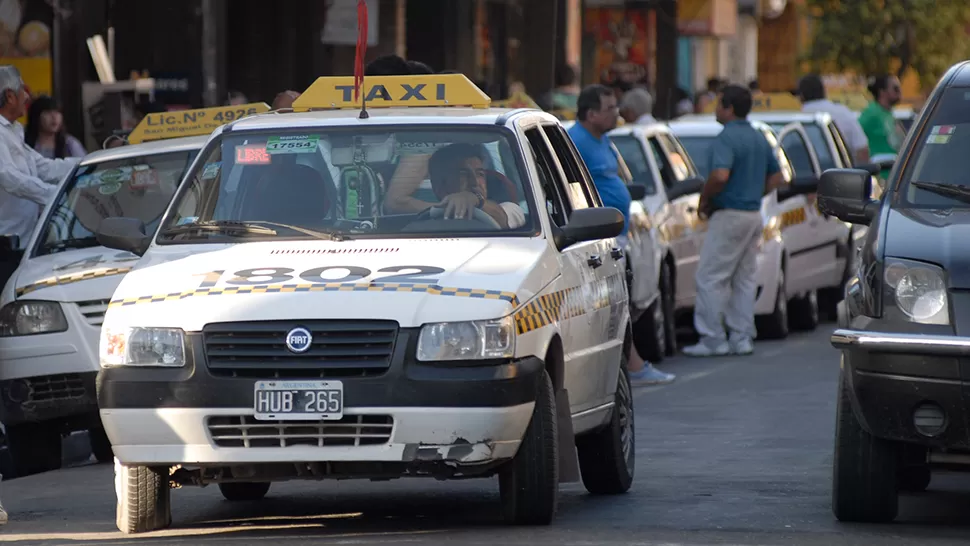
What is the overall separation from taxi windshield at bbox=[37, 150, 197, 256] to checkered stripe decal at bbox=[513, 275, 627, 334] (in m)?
3.47

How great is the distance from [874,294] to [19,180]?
670 centimetres

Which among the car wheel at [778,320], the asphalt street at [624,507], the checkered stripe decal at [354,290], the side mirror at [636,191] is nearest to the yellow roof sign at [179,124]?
the asphalt street at [624,507]

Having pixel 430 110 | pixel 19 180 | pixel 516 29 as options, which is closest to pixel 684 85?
pixel 516 29

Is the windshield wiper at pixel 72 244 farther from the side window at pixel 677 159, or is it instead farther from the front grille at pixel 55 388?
the side window at pixel 677 159

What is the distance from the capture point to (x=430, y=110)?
926 cm

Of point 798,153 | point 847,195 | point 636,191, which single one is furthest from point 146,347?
point 798,153

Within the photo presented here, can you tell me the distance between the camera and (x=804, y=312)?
64.9 ft

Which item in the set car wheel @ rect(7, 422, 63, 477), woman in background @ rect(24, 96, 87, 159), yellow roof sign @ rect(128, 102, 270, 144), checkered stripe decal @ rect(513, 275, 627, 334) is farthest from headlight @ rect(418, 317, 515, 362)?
woman in background @ rect(24, 96, 87, 159)

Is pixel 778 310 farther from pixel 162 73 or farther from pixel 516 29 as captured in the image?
pixel 516 29

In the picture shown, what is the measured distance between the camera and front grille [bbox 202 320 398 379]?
7.58 m

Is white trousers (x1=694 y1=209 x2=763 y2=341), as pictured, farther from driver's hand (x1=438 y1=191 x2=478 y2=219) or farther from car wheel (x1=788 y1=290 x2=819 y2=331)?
driver's hand (x1=438 y1=191 x2=478 y2=219)

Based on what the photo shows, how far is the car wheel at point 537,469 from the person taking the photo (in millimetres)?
7832

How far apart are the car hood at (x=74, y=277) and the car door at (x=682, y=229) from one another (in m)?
6.40

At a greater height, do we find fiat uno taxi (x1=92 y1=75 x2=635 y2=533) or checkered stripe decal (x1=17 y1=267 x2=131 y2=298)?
fiat uno taxi (x1=92 y1=75 x2=635 y2=533)
